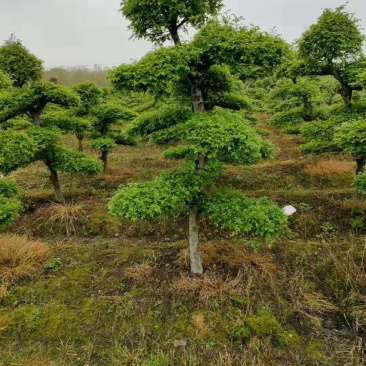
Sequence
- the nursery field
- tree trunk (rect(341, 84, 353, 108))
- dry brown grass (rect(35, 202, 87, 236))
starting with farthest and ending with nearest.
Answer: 1. dry brown grass (rect(35, 202, 87, 236))
2. tree trunk (rect(341, 84, 353, 108))
3. the nursery field

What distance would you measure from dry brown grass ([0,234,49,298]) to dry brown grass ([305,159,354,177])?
9.48 m

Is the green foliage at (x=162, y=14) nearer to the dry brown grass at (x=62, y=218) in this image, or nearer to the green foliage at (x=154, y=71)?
the green foliage at (x=154, y=71)

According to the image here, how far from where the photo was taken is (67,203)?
1028cm

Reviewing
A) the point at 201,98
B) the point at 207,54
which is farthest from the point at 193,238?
the point at 207,54

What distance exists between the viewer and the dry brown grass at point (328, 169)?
37.3 feet

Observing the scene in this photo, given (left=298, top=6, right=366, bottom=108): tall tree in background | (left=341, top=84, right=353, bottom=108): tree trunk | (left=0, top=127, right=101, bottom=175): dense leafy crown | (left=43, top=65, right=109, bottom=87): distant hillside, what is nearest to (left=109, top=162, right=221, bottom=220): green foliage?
(left=0, top=127, right=101, bottom=175): dense leafy crown

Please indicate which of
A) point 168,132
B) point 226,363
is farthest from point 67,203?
point 226,363

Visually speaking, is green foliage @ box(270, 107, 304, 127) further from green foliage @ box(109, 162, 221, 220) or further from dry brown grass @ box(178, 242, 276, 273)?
green foliage @ box(109, 162, 221, 220)

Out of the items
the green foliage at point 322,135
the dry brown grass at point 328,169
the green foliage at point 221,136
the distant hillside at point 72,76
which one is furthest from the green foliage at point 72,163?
the distant hillside at point 72,76

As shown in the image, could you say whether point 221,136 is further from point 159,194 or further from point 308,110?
point 308,110

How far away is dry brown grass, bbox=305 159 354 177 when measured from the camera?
11375 mm

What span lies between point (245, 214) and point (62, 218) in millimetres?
5997

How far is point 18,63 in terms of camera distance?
331 inches

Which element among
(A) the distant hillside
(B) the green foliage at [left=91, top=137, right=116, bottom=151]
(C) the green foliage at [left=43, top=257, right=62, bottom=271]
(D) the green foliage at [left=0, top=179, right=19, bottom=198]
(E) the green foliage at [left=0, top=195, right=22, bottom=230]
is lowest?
(C) the green foliage at [left=43, top=257, right=62, bottom=271]
